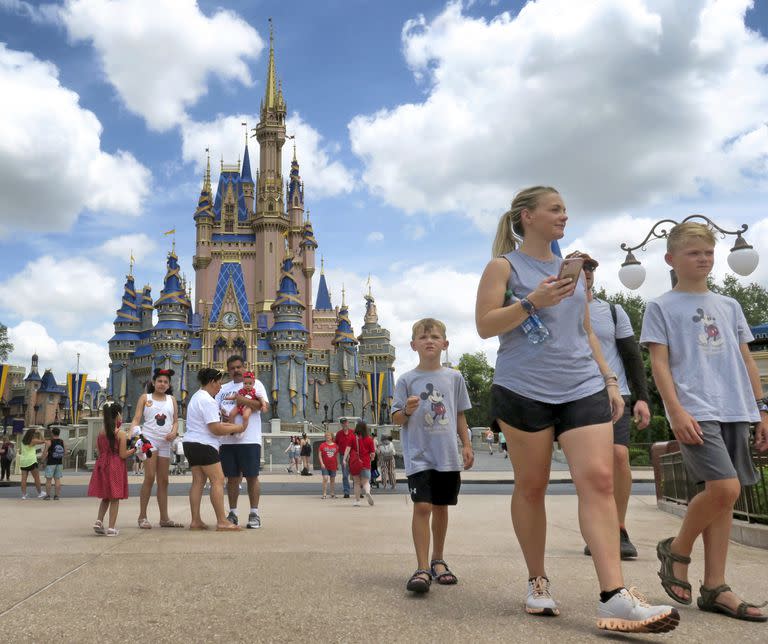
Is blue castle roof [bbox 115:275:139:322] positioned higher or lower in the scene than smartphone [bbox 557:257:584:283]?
higher

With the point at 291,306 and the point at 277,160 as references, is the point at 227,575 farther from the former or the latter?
the point at 277,160

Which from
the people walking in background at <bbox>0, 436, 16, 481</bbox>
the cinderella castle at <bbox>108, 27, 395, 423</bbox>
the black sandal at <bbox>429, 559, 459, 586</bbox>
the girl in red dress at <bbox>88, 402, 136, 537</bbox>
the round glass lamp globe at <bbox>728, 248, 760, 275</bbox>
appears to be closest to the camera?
the black sandal at <bbox>429, 559, 459, 586</bbox>

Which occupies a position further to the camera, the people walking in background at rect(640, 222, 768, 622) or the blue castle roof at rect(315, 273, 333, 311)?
the blue castle roof at rect(315, 273, 333, 311)

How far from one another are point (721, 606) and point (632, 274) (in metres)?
10.0

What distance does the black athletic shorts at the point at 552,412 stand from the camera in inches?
121

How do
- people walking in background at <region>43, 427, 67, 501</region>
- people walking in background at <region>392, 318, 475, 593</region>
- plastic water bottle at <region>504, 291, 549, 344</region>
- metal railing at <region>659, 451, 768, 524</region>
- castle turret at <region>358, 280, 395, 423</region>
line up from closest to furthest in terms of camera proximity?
plastic water bottle at <region>504, 291, 549, 344</region> → people walking in background at <region>392, 318, 475, 593</region> → metal railing at <region>659, 451, 768, 524</region> → people walking in background at <region>43, 427, 67, 501</region> → castle turret at <region>358, 280, 395, 423</region>

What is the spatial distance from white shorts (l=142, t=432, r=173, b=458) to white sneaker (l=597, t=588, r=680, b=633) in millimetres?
5736

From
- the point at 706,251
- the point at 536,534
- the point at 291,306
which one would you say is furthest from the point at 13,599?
the point at 291,306

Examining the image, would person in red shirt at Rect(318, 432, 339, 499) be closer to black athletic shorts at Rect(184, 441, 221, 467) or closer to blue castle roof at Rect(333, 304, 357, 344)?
black athletic shorts at Rect(184, 441, 221, 467)

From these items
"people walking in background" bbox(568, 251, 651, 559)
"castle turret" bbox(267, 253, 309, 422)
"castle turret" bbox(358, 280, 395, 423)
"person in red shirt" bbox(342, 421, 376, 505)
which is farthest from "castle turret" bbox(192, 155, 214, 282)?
"people walking in background" bbox(568, 251, 651, 559)

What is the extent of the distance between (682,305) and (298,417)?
5808 cm

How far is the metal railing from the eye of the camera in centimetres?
621

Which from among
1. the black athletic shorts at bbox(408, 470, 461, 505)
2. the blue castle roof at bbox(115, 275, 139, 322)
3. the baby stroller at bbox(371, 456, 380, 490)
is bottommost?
the baby stroller at bbox(371, 456, 380, 490)

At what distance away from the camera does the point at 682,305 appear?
3.65 meters
